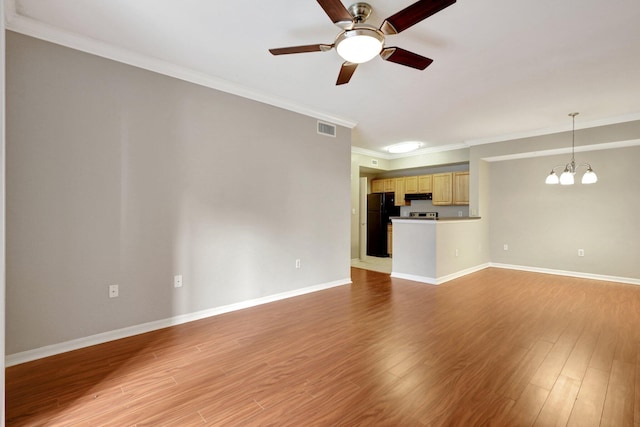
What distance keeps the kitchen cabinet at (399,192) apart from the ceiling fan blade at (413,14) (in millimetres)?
6034

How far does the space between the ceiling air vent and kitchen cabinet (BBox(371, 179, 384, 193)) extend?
4010 millimetres

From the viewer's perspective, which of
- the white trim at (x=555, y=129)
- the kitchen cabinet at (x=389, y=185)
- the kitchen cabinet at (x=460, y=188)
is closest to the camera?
the white trim at (x=555, y=129)

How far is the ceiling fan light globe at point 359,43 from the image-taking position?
2082 mm

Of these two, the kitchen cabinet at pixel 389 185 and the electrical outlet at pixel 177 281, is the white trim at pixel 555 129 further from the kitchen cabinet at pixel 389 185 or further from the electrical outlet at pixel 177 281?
the electrical outlet at pixel 177 281

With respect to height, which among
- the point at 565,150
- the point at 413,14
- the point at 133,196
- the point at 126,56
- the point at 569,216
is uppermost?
the point at 126,56

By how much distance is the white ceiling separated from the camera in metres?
2.17

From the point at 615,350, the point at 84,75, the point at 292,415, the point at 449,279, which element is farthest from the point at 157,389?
the point at 449,279

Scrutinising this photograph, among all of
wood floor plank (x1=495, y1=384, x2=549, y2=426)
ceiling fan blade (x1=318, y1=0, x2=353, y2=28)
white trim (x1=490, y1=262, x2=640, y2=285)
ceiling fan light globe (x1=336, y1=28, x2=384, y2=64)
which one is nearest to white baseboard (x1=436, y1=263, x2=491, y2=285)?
white trim (x1=490, y1=262, x2=640, y2=285)

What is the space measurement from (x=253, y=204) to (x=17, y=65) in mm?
2314

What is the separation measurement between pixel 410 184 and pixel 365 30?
234 inches

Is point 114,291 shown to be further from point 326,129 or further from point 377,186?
point 377,186

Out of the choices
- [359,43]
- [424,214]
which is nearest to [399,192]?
[424,214]

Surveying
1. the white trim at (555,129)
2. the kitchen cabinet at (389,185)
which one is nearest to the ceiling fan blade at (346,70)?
the white trim at (555,129)

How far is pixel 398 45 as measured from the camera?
8.80ft
